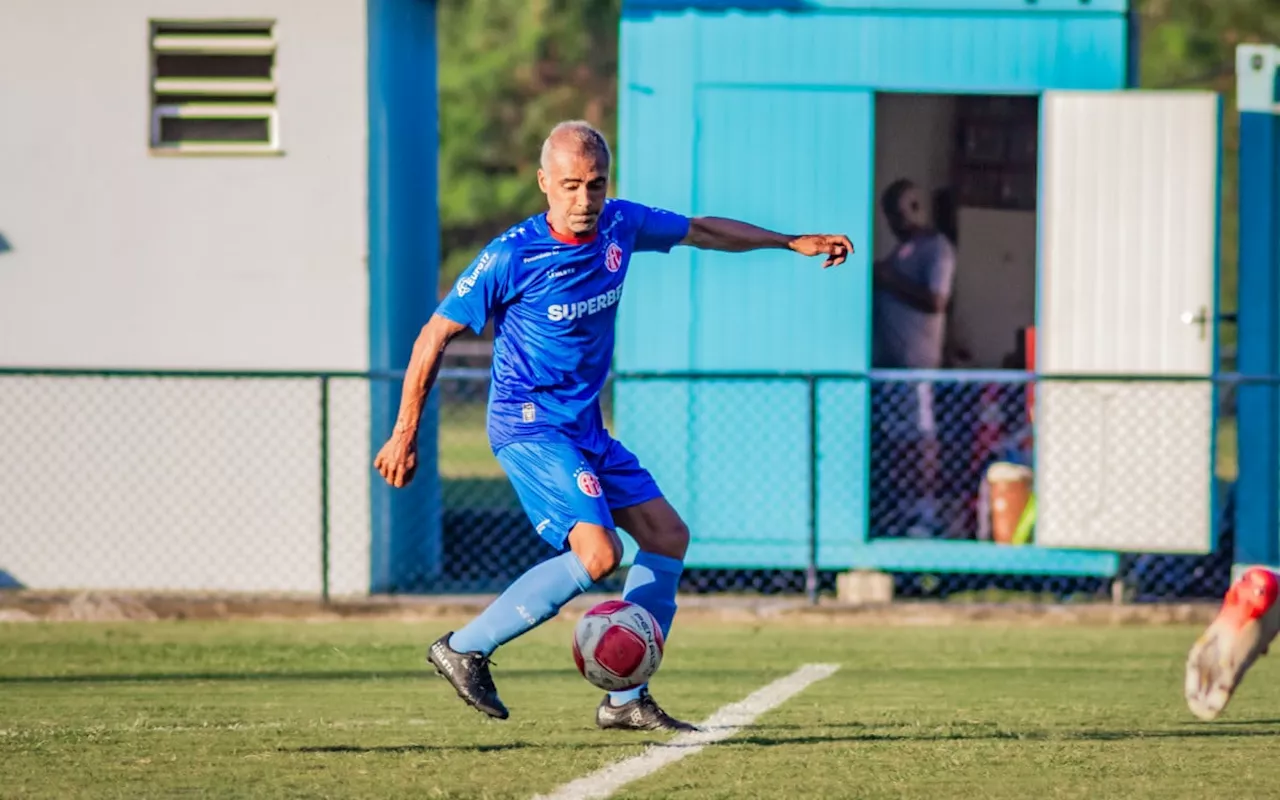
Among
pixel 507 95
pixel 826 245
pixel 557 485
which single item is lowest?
pixel 557 485

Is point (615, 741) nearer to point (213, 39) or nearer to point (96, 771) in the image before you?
point (96, 771)

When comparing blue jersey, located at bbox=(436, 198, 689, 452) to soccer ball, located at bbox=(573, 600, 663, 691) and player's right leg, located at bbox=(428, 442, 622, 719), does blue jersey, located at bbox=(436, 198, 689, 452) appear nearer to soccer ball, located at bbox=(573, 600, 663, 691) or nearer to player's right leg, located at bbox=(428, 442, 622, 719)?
player's right leg, located at bbox=(428, 442, 622, 719)

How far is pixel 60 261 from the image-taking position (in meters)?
12.3

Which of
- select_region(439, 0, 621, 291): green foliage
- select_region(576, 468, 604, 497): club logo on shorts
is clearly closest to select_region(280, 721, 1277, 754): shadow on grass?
select_region(576, 468, 604, 497): club logo on shorts

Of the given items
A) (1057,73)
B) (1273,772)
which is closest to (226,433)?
(1057,73)

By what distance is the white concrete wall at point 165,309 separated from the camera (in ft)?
39.8

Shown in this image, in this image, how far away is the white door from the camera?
1162 centimetres

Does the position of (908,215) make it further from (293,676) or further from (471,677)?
(471,677)

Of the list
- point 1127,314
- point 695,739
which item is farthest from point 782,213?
point 695,739

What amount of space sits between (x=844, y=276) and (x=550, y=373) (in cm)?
569

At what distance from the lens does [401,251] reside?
12.9m

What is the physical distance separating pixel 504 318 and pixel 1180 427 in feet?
19.6

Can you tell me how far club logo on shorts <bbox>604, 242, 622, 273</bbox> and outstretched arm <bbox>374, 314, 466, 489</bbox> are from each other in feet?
1.82

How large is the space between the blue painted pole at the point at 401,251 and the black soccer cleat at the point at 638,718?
5097mm
